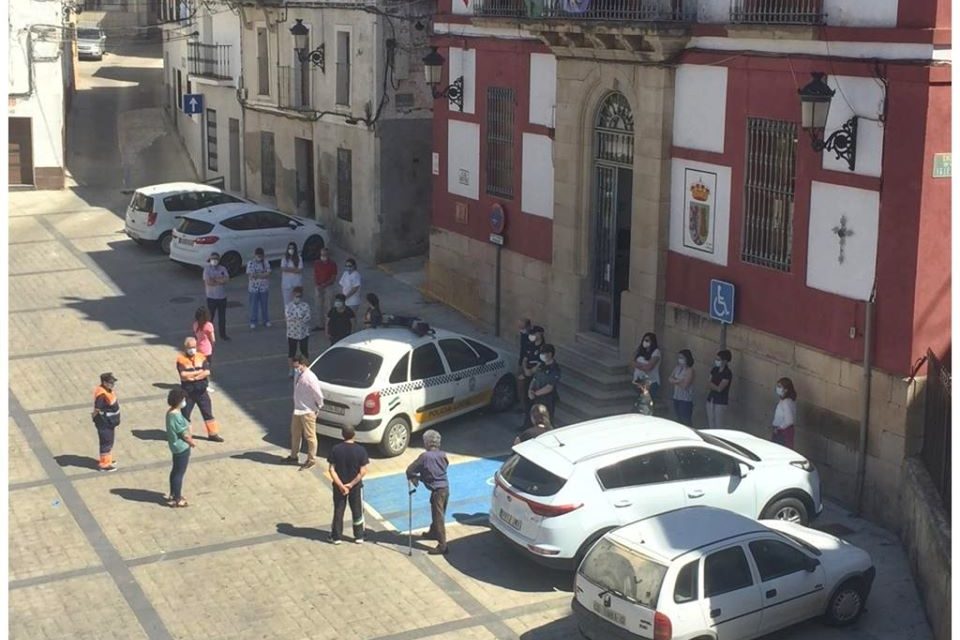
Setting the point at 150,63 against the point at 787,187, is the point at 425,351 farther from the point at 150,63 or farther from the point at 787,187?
the point at 150,63

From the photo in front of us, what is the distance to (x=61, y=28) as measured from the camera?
4159 centimetres

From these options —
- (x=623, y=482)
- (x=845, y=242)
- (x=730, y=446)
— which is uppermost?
(x=845, y=242)

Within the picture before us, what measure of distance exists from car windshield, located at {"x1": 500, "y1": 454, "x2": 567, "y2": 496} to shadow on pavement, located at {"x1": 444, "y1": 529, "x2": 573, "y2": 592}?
31.8 inches

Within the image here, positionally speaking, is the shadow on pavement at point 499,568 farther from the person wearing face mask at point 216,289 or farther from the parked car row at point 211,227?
the parked car row at point 211,227

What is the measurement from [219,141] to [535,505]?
28.2m

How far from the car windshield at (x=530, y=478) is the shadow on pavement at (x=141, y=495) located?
4.87 m

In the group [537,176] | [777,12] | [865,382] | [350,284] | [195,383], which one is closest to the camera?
[865,382]

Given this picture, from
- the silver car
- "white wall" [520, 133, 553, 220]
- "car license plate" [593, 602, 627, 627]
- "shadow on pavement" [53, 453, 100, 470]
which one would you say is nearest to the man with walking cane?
"car license plate" [593, 602, 627, 627]

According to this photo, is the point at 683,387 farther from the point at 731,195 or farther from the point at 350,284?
the point at 350,284

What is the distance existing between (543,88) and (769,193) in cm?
613

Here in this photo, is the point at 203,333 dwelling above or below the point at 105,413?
above

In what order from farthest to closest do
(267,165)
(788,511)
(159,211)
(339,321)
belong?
(267,165) → (159,211) → (339,321) → (788,511)

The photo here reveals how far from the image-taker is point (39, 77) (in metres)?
41.0

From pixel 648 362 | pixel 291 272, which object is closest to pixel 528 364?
pixel 648 362
